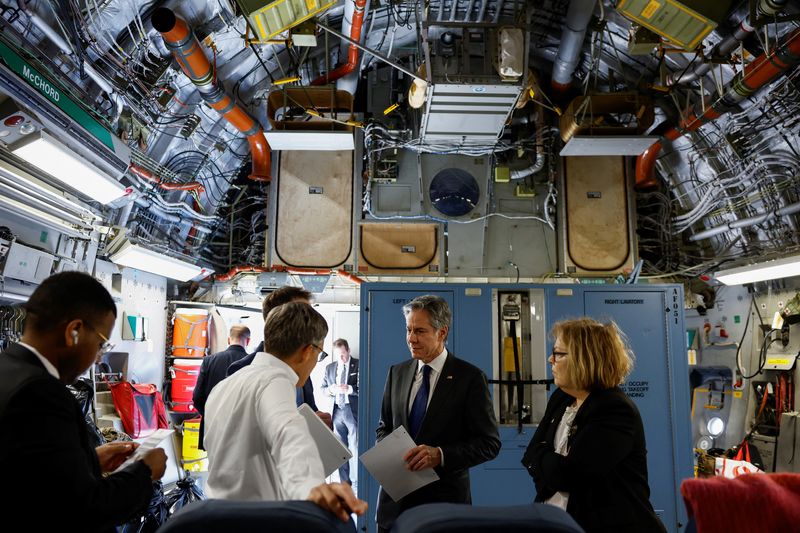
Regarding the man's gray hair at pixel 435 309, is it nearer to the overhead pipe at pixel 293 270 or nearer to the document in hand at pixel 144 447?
the document in hand at pixel 144 447

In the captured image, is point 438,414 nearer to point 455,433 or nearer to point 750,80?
point 455,433

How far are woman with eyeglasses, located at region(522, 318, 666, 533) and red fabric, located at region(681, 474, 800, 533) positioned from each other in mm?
817

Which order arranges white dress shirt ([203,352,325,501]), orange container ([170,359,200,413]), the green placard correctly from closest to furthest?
1. white dress shirt ([203,352,325,501])
2. the green placard
3. orange container ([170,359,200,413])

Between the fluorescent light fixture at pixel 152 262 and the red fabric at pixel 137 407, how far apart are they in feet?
3.94

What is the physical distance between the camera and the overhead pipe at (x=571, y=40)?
569 cm

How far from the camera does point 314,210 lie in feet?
25.2

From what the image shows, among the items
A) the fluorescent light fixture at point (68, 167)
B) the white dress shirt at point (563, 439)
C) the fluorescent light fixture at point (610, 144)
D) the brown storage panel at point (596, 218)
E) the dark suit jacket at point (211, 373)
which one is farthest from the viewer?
the brown storage panel at point (596, 218)

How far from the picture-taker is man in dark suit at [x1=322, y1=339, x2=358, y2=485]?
752 centimetres

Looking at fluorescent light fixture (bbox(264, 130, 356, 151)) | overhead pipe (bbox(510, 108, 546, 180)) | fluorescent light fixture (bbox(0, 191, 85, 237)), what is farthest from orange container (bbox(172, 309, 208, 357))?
overhead pipe (bbox(510, 108, 546, 180))

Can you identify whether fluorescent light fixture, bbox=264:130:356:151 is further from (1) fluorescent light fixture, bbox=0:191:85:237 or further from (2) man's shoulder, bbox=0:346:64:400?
(2) man's shoulder, bbox=0:346:64:400

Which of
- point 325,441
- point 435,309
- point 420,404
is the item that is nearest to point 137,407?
point 420,404

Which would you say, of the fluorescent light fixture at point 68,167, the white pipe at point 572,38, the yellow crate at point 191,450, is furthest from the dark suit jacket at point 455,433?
the yellow crate at point 191,450

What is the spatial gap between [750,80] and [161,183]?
5.69 metres

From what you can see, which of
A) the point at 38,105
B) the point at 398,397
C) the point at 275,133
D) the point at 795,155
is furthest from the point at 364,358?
the point at 795,155
